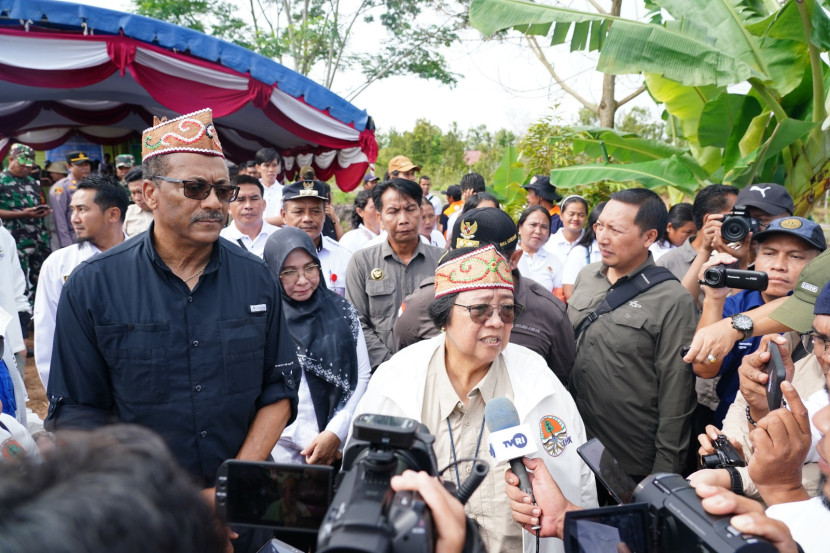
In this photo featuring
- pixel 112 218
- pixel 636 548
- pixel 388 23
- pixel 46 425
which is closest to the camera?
pixel 636 548

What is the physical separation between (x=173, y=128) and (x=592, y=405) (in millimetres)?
2349

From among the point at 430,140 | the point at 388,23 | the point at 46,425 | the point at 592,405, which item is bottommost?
the point at 592,405

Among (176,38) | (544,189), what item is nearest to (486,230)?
(544,189)

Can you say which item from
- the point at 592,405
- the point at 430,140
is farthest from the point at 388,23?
the point at 592,405

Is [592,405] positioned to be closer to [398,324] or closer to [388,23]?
[398,324]

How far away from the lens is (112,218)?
3852 mm

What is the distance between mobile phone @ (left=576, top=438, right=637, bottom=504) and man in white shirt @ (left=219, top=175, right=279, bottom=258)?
3635 millimetres

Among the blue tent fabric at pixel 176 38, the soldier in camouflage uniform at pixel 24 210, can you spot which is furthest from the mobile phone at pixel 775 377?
the soldier in camouflage uniform at pixel 24 210

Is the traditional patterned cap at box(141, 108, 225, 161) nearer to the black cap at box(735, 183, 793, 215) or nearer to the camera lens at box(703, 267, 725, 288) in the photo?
the camera lens at box(703, 267, 725, 288)

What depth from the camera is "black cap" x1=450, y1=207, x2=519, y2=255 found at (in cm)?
314

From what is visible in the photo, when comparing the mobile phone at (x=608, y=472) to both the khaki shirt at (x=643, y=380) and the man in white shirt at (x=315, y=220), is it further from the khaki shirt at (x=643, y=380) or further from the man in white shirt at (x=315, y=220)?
the man in white shirt at (x=315, y=220)

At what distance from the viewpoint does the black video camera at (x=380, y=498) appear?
3.14ft

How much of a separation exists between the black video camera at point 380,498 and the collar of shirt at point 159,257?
106 centimetres

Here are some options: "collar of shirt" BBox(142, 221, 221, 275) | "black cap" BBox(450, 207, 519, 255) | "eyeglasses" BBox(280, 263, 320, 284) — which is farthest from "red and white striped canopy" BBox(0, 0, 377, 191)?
"collar of shirt" BBox(142, 221, 221, 275)
